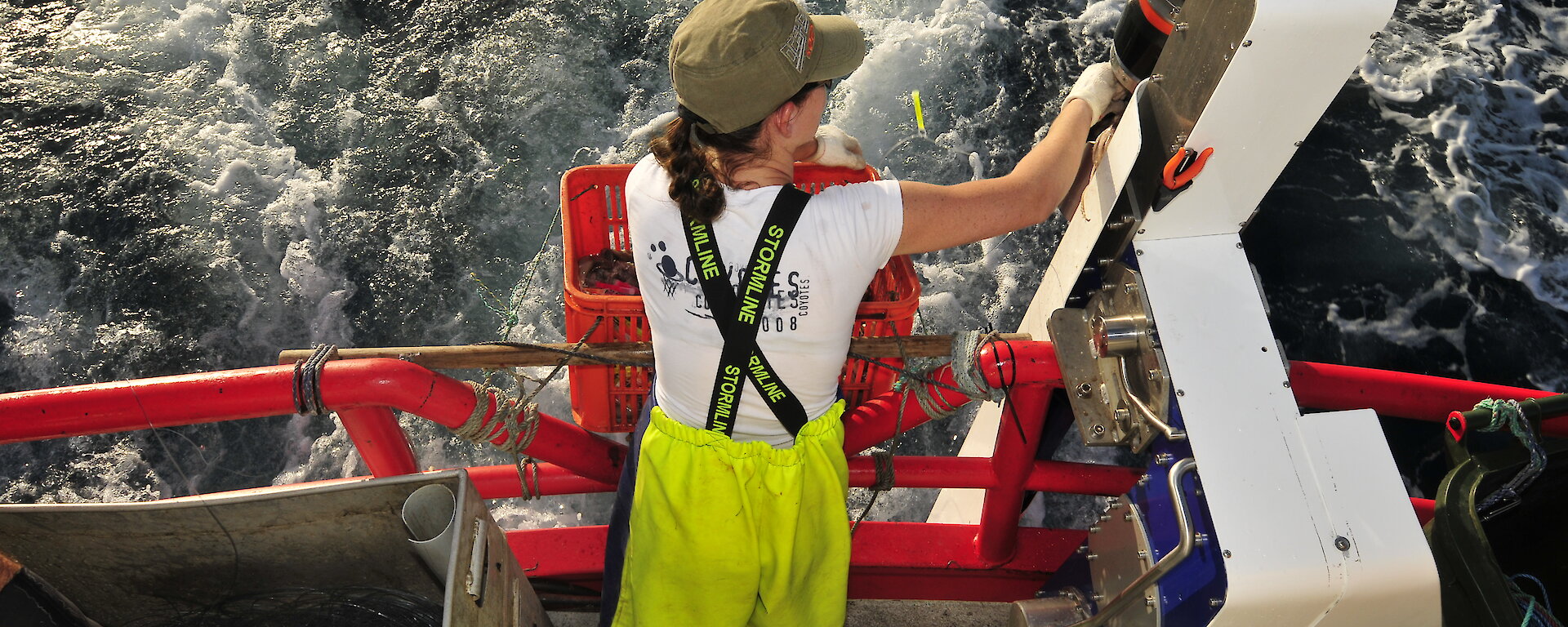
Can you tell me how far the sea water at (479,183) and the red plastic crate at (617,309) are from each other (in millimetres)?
1545

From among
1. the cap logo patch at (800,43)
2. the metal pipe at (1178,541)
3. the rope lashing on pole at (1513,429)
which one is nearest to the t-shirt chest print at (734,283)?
the cap logo patch at (800,43)

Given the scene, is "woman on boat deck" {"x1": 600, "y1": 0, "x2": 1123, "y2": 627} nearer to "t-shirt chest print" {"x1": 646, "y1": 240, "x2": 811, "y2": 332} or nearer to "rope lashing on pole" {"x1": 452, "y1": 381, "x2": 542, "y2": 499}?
"t-shirt chest print" {"x1": 646, "y1": 240, "x2": 811, "y2": 332}

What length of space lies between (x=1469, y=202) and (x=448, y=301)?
18.1 ft

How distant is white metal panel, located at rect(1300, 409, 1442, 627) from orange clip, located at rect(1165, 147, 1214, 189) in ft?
1.77

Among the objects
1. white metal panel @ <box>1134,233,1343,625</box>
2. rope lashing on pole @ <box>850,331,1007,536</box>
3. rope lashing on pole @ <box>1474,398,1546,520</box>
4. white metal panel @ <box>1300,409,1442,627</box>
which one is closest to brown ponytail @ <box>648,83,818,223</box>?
rope lashing on pole @ <box>850,331,1007,536</box>

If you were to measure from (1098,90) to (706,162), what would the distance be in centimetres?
99

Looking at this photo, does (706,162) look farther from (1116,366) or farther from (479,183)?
(479,183)

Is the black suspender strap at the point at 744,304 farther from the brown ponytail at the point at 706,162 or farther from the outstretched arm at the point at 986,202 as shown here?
the outstretched arm at the point at 986,202

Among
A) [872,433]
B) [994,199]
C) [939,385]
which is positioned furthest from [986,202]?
[872,433]

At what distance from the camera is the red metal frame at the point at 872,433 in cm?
215

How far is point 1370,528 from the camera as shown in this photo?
183 centimetres

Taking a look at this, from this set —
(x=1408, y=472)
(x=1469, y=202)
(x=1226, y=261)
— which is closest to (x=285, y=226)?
(x=1226, y=261)

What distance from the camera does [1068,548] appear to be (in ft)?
10.3

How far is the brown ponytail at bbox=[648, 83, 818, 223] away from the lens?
186 centimetres
